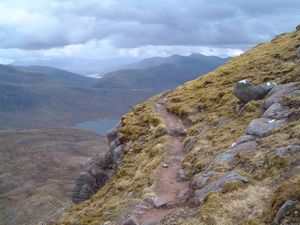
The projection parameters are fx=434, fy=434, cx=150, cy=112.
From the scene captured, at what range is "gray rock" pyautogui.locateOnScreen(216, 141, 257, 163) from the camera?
87.8 feet

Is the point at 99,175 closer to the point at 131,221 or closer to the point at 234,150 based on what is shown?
the point at 234,150

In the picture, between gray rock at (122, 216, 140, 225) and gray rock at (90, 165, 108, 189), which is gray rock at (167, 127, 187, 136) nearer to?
gray rock at (90, 165, 108, 189)

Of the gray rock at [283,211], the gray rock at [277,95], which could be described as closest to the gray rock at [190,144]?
the gray rock at [277,95]

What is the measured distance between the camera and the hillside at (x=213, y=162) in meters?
19.6

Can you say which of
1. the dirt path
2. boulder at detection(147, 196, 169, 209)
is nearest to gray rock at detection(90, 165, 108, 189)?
the dirt path

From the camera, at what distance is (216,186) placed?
2294cm

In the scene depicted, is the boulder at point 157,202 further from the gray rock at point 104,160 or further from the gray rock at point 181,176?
the gray rock at point 104,160

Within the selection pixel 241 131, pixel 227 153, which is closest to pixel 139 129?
pixel 241 131

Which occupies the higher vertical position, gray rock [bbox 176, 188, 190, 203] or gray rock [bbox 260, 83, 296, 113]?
gray rock [bbox 260, 83, 296, 113]

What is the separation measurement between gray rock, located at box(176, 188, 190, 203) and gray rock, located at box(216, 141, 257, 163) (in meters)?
2.78

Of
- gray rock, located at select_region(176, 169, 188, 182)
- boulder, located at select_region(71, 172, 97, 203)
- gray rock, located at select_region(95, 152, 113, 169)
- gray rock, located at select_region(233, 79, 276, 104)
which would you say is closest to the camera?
gray rock, located at select_region(176, 169, 188, 182)

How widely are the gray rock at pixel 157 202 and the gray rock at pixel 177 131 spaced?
50.3 ft

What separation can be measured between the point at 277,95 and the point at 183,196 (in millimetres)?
11914

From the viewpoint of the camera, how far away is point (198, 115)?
149 ft
